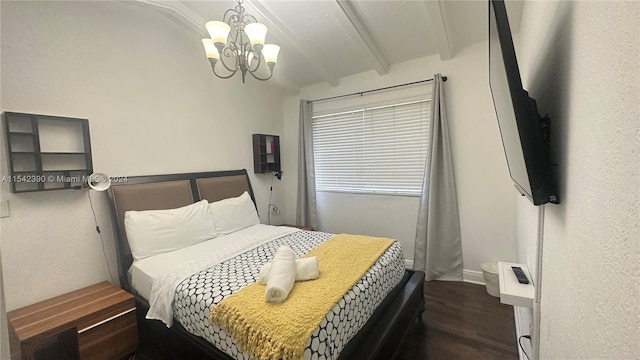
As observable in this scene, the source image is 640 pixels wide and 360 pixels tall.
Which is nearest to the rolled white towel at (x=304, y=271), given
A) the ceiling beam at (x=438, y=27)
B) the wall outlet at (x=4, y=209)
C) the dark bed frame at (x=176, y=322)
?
the dark bed frame at (x=176, y=322)

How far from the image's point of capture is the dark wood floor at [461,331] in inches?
74.8

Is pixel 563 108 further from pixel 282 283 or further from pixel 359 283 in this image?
pixel 282 283

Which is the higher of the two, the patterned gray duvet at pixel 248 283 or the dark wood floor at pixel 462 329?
the patterned gray duvet at pixel 248 283

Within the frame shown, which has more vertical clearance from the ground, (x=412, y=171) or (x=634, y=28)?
(x=634, y=28)

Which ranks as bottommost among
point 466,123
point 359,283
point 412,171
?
point 359,283

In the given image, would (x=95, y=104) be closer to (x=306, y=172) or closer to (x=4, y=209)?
(x=4, y=209)

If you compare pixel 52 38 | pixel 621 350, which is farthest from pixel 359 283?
pixel 52 38

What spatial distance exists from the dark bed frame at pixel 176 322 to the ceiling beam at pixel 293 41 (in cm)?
173

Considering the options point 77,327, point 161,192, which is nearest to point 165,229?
point 161,192

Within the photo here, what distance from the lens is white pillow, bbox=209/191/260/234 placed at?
9.12 ft

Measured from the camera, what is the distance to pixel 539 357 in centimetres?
125

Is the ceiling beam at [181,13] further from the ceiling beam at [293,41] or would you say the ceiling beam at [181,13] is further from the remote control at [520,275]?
the remote control at [520,275]

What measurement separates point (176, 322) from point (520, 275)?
222cm

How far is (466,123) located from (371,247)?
1824mm
